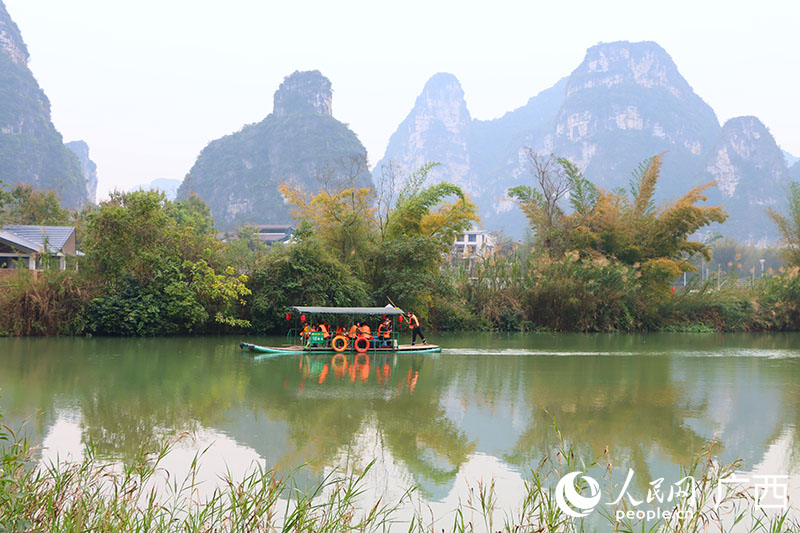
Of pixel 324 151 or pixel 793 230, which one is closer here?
pixel 793 230

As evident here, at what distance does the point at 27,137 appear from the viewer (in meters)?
106

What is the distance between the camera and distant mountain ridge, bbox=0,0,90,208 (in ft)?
331

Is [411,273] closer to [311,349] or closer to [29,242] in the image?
[311,349]

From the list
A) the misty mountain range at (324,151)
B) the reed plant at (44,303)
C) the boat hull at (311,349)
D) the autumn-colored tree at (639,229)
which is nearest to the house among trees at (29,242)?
the reed plant at (44,303)

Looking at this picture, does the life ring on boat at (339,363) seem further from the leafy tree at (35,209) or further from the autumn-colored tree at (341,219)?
the leafy tree at (35,209)

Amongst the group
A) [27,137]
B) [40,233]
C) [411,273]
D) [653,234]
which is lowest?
[411,273]

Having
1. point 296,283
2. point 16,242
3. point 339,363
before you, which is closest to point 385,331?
point 339,363

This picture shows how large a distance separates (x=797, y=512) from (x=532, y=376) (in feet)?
25.5

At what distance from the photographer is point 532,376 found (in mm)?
12906

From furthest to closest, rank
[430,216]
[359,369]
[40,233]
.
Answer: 1. [40,233]
2. [430,216]
3. [359,369]

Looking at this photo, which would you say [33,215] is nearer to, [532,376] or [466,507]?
[532,376]

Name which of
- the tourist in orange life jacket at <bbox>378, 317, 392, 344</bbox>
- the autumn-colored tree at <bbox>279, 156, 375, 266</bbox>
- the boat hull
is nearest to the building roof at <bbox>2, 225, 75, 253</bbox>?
the autumn-colored tree at <bbox>279, 156, 375, 266</bbox>

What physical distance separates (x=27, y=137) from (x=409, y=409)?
Answer: 11298 cm

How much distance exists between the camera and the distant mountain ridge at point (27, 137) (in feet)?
331
